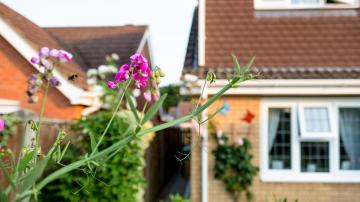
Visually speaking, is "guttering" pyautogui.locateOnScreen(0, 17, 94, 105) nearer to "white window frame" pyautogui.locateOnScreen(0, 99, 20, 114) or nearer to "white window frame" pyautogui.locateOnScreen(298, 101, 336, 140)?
"white window frame" pyautogui.locateOnScreen(0, 99, 20, 114)

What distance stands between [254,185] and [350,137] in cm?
203

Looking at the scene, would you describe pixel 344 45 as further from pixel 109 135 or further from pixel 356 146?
pixel 109 135

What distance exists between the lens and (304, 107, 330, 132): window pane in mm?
7574

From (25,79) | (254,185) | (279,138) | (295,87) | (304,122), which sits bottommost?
(254,185)

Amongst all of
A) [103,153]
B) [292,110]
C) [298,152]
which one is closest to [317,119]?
[292,110]

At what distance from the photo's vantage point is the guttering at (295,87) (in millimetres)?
7379

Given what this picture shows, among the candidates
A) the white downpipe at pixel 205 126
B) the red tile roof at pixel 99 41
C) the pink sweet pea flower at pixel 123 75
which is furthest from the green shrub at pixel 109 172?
the red tile roof at pixel 99 41

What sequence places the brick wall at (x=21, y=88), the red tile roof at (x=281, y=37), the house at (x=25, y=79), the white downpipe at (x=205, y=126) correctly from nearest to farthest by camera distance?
the white downpipe at (x=205, y=126)
the red tile roof at (x=281, y=37)
the house at (x=25, y=79)
the brick wall at (x=21, y=88)

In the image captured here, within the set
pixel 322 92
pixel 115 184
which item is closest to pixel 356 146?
pixel 322 92

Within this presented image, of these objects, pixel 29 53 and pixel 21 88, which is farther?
pixel 29 53

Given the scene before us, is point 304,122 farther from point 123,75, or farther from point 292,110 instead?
point 123,75

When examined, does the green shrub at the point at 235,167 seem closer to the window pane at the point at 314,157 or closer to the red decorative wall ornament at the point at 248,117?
the red decorative wall ornament at the point at 248,117

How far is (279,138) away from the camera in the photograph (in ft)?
25.5

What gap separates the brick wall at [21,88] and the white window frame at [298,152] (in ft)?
12.4
